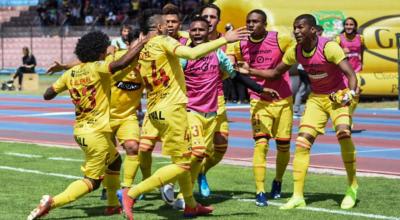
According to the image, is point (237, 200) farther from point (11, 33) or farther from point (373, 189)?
point (11, 33)

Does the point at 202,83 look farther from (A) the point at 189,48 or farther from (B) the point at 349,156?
(B) the point at 349,156

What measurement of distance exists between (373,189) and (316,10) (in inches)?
688

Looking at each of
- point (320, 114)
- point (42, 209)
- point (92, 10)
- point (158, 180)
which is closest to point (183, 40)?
point (320, 114)

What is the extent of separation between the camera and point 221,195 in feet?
35.6

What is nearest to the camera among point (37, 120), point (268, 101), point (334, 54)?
point (334, 54)

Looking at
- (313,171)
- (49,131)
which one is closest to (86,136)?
(313,171)

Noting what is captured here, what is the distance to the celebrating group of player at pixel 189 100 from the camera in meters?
8.98

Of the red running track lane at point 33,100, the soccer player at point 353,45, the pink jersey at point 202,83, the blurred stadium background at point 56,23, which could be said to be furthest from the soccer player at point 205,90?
the blurred stadium background at point 56,23

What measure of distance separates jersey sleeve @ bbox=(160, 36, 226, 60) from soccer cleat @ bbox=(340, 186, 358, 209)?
2.45m

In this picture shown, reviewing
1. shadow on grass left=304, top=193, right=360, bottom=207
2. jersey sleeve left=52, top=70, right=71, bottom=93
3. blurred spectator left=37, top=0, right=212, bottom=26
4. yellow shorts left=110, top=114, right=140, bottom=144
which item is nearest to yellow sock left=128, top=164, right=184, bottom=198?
yellow shorts left=110, top=114, right=140, bottom=144

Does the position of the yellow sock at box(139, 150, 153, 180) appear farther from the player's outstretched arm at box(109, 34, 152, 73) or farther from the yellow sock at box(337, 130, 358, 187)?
the yellow sock at box(337, 130, 358, 187)

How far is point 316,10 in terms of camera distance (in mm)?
28125

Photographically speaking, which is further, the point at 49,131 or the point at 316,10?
the point at 316,10

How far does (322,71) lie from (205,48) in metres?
2.07
